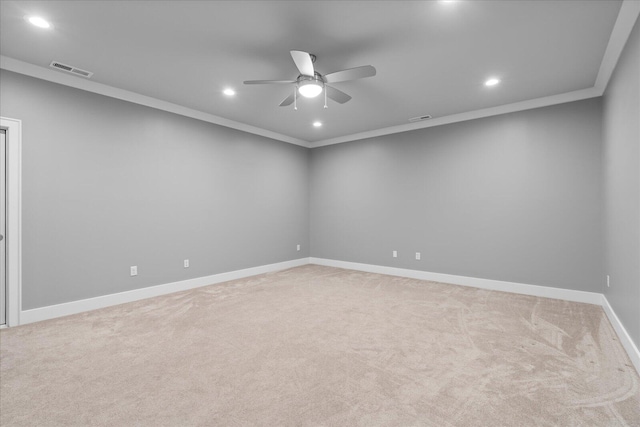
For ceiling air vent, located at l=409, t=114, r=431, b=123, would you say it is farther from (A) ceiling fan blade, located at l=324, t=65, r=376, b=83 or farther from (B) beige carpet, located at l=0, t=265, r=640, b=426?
(B) beige carpet, located at l=0, t=265, r=640, b=426

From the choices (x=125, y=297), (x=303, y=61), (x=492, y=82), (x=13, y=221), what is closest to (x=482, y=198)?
(x=492, y=82)

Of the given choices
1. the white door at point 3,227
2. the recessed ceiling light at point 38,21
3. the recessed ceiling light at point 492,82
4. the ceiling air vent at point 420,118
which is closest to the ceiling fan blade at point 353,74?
the recessed ceiling light at point 492,82

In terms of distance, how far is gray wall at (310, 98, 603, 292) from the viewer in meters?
4.03

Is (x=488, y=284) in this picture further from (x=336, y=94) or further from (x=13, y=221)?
(x=13, y=221)

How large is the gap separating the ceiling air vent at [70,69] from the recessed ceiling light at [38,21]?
28.6 inches

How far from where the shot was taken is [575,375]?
219 cm

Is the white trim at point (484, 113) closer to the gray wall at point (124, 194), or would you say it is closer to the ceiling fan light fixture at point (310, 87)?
the gray wall at point (124, 194)

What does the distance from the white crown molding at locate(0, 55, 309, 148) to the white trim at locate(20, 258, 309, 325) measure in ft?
8.37

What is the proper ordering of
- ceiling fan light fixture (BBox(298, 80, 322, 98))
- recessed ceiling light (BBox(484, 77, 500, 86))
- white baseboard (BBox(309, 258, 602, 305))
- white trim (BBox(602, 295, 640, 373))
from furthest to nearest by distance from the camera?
white baseboard (BBox(309, 258, 602, 305)) → recessed ceiling light (BBox(484, 77, 500, 86)) → ceiling fan light fixture (BBox(298, 80, 322, 98)) → white trim (BBox(602, 295, 640, 373))

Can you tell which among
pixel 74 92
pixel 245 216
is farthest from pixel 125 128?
pixel 245 216

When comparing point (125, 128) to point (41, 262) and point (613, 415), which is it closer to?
point (41, 262)

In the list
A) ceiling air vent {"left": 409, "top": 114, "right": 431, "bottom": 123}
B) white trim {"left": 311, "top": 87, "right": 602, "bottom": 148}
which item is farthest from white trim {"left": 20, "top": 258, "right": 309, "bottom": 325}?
ceiling air vent {"left": 409, "top": 114, "right": 431, "bottom": 123}

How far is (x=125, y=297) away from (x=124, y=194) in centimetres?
136

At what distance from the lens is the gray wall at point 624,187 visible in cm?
235
